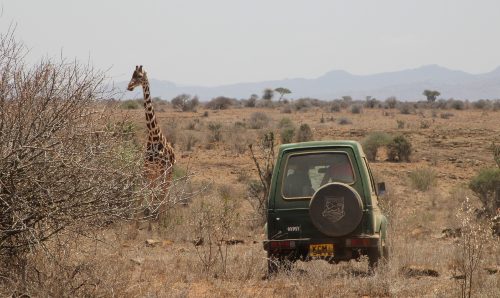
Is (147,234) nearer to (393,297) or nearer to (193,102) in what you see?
(393,297)

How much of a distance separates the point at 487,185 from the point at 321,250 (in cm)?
859

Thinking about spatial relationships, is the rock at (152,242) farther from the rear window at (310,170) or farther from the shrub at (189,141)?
the shrub at (189,141)

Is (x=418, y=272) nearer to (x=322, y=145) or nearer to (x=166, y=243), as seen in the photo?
(x=322, y=145)

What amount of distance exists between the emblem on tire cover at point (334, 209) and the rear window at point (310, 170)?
17.2 inches

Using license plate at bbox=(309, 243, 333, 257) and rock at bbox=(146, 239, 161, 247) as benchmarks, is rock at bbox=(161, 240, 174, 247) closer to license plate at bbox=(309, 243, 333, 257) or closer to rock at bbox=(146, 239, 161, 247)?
rock at bbox=(146, 239, 161, 247)

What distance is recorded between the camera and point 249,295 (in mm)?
7328

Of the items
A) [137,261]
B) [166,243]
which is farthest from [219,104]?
[137,261]

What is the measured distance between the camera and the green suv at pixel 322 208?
8.02 m

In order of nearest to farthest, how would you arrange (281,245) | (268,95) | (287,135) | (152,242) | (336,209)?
(336,209) → (281,245) → (152,242) → (287,135) → (268,95)

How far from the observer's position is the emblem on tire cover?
26.1 ft

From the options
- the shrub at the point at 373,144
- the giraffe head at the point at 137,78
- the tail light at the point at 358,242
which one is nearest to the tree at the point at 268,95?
the shrub at the point at 373,144

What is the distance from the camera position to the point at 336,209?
26.3 feet

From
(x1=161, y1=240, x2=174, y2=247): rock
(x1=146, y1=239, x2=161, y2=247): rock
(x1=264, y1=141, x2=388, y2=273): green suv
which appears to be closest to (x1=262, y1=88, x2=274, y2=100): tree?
(x1=161, y1=240, x2=174, y2=247): rock

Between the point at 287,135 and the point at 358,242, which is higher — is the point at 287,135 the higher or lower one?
the lower one
